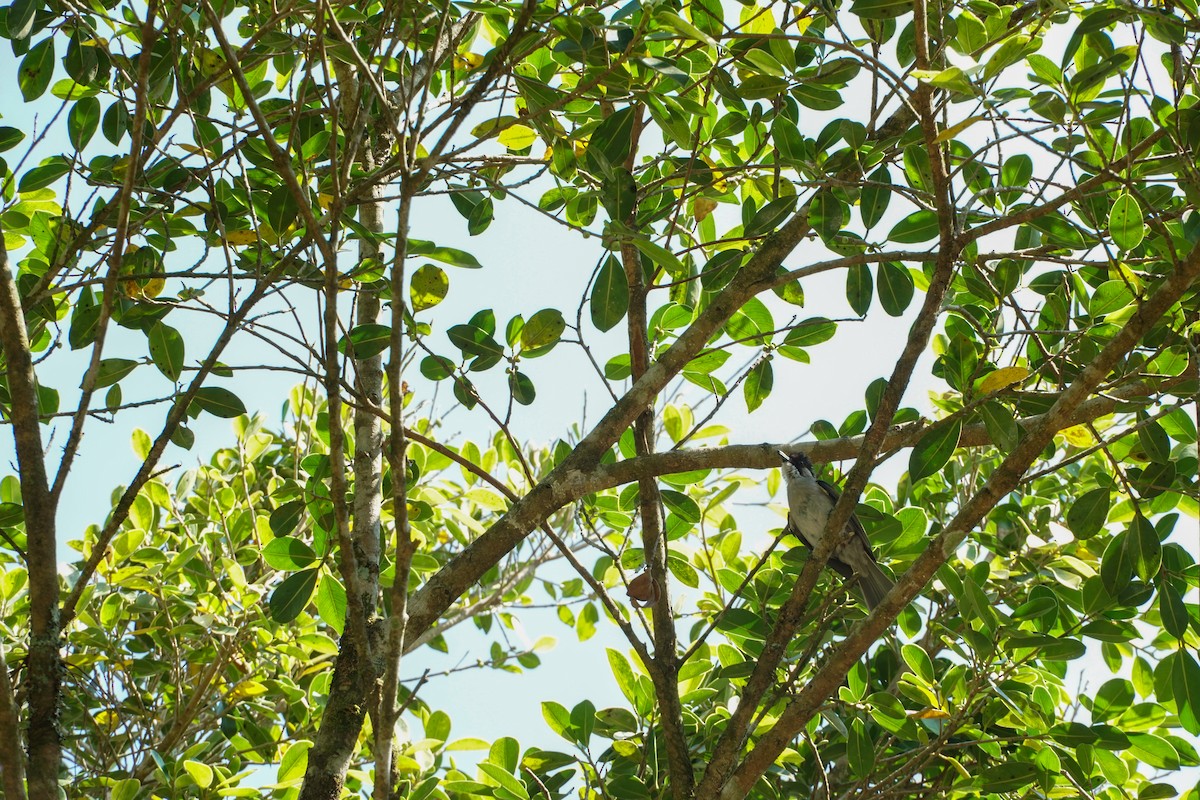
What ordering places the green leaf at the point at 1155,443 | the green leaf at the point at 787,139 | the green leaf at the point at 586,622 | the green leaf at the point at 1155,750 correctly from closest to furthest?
the green leaf at the point at 1155,443, the green leaf at the point at 787,139, the green leaf at the point at 1155,750, the green leaf at the point at 586,622

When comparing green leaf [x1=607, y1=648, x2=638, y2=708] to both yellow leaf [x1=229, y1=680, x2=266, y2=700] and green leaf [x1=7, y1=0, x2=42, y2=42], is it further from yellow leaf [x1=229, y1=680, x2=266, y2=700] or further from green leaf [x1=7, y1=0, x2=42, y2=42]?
green leaf [x1=7, y1=0, x2=42, y2=42]

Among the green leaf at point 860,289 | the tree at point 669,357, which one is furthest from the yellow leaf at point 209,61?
the green leaf at point 860,289

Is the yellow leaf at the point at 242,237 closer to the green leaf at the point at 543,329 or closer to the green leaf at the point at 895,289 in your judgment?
the green leaf at the point at 543,329

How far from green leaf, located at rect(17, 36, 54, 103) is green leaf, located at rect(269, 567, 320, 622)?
149 cm

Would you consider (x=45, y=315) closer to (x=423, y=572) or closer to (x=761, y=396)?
(x=423, y=572)

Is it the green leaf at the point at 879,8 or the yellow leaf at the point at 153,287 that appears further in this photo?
the yellow leaf at the point at 153,287

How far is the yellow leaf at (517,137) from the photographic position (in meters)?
3.04

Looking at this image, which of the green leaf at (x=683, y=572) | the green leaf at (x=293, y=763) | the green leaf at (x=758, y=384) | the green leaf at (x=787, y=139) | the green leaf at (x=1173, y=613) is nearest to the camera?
the green leaf at (x=1173, y=613)

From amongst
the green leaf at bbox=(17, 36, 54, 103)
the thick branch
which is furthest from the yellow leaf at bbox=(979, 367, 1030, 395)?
the green leaf at bbox=(17, 36, 54, 103)

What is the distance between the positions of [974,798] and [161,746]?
2.59m

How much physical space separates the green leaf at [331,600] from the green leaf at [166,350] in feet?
2.10

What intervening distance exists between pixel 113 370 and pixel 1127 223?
97.9 inches

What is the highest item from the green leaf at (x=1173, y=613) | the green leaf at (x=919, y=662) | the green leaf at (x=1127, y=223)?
the green leaf at (x=1127, y=223)

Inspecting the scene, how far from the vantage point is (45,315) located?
2602 millimetres
